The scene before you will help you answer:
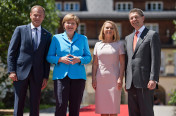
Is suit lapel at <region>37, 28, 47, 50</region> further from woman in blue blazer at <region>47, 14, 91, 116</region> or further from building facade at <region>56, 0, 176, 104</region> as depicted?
building facade at <region>56, 0, 176, 104</region>

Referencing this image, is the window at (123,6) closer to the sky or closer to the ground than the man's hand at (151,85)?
closer to the sky

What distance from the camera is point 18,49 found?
208 inches

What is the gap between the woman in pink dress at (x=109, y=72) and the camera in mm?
5695

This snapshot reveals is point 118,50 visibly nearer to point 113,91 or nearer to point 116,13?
point 113,91

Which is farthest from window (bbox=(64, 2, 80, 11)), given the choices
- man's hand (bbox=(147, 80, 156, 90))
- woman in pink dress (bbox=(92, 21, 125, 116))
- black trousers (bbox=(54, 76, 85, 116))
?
man's hand (bbox=(147, 80, 156, 90))

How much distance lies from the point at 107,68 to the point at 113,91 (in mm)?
499

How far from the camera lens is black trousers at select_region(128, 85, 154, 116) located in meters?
4.98

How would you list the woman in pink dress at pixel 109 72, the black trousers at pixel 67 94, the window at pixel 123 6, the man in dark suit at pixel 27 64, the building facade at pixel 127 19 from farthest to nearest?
1. the window at pixel 123 6
2. the building facade at pixel 127 19
3. the woman in pink dress at pixel 109 72
4. the man in dark suit at pixel 27 64
5. the black trousers at pixel 67 94

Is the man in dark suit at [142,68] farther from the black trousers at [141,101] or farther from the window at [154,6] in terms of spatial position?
the window at [154,6]

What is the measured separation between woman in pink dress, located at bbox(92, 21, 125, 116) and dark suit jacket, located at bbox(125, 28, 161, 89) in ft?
1.47

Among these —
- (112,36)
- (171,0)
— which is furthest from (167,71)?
(112,36)

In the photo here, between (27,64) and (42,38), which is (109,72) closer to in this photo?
(42,38)

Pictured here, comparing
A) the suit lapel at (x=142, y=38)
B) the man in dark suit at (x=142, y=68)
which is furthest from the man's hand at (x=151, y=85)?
the suit lapel at (x=142, y=38)

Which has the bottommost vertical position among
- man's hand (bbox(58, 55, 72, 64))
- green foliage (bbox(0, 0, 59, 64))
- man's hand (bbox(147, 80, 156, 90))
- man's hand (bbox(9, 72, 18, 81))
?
man's hand (bbox(147, 80, 156, 90))
